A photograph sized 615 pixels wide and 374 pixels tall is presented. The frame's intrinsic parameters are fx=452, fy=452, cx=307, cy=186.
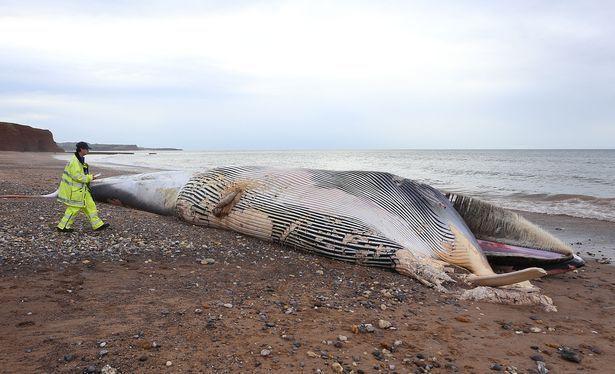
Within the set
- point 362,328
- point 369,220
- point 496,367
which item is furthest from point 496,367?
point 369,220

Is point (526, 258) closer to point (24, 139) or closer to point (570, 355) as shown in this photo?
point (570, 355)

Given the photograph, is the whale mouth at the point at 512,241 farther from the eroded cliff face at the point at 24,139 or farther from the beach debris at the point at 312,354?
the eroded cliff face at the point at 24,139

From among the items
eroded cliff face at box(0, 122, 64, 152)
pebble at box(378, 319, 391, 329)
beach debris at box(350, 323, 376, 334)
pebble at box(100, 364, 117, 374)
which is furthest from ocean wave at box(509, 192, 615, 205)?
eroded cliff face at box(0, 122, 64, 152)

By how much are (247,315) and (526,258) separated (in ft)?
16.2

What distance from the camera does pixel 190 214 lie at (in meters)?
7.75

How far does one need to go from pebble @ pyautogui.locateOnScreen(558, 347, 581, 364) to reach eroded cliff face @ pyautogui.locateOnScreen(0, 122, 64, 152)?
7504 centimetres

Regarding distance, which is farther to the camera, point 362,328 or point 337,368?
point 362,328

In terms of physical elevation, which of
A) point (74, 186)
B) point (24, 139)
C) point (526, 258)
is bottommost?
point (526, 258)

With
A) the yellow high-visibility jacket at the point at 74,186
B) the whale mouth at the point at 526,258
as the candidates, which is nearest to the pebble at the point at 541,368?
the whale mouth at the point at 526,258

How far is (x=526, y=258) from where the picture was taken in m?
6.99

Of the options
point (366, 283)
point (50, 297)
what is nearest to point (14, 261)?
point (50, 297)

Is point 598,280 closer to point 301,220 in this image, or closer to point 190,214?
point 301,220

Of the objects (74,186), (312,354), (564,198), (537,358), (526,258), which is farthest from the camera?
(564,198)

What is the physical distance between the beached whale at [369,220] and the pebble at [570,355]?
1.41 m
